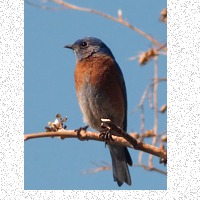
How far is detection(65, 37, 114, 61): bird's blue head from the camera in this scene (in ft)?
16.1

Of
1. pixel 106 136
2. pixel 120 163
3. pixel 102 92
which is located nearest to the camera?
pixel 106 136

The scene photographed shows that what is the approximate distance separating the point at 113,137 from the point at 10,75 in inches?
41.7

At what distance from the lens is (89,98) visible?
4602mm

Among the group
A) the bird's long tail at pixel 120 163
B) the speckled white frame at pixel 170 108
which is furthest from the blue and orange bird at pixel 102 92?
the speckled white frame at pixel 170 108

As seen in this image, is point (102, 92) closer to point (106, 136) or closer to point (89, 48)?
point (89, 48)

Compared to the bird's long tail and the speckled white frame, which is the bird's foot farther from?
the bird's long tail

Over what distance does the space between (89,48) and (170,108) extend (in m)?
2.00

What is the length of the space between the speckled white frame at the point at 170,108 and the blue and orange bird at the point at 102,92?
1.04 meters

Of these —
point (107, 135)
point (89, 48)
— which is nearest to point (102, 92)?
point (89, 48)

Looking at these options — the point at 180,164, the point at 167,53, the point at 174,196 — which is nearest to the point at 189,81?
the point at 167,53

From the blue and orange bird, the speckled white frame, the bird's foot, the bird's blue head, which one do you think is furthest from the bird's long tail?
the bird's blue head

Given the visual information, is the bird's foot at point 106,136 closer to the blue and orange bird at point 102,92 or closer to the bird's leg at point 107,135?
the bird's leg at point 107,135

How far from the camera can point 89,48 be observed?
5.02m

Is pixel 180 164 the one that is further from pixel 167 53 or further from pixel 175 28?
pixel 175 28
